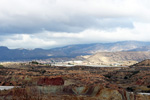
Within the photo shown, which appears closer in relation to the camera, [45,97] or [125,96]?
[45,97]

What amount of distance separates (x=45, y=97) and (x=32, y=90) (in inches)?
343

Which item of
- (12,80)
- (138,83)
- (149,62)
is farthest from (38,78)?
(149,62)

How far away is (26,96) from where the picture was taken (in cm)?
5100

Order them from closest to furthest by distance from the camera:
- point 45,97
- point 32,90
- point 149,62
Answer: point 45,97 < point 32,90 < point 149,62

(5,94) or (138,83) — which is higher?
(5,94)

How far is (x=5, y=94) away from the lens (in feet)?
173

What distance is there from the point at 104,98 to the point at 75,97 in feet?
22.3

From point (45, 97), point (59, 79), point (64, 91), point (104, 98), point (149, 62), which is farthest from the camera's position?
point (149, 62)

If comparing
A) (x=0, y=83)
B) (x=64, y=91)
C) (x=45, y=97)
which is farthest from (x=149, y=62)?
(x=45, y=97)

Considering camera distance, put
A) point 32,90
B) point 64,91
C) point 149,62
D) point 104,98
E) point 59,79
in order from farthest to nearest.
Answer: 1. point 149,62
2. point 59,79
3. point 64,91
4. point 32,90
5. point 104,98

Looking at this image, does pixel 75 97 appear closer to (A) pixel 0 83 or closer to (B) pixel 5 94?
(B) pixel 5 94

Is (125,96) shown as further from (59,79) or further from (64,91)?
(59,79)

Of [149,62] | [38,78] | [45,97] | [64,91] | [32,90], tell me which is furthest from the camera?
[149,62]

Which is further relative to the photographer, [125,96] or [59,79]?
[59,79]
